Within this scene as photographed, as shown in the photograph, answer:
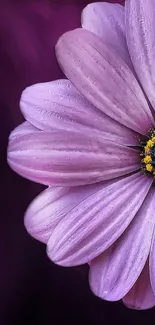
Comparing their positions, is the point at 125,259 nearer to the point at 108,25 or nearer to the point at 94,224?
the point at 94,224

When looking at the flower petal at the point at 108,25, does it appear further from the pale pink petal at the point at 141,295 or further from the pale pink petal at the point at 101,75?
the pale pink petal at the point at 141,295

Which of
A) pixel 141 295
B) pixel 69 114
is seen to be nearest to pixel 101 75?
pixel 69 114

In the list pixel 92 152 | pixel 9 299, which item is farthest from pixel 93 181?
pixel 9 299

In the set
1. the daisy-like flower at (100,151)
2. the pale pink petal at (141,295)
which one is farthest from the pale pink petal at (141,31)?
the pale pink petal at (141,295)

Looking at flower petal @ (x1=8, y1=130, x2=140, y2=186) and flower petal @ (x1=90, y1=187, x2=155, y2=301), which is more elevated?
flower petal @ (x1=8, y1=130, x2=140, y2=186)

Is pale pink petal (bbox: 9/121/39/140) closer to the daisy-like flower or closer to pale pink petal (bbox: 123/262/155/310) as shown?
the daisy-like flower

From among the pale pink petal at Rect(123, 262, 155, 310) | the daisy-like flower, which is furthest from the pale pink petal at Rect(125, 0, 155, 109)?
the pale pink petal at Rect(123, 262, 155, 310)
